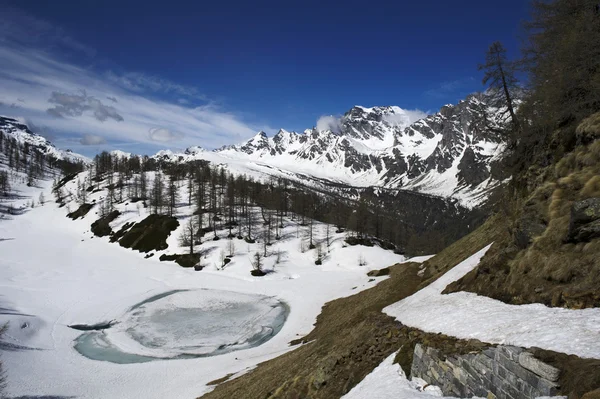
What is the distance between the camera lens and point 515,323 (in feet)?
33.1

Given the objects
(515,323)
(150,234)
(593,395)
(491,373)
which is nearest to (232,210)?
(150,234)

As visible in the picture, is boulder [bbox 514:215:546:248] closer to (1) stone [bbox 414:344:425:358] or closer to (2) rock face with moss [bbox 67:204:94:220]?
(1) stone [bbox 414:344:425:358]

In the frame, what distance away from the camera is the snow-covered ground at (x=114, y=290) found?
2975cm

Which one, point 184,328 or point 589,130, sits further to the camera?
point 184,328

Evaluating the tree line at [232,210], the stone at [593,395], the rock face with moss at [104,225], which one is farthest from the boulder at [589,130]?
the rock face with moss at [104,225]

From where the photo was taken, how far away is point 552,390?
684 cm

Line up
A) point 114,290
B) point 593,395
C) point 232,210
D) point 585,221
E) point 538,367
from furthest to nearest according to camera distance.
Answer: point 232,210, point 114,290, point 585,221, point 538,367, point 593,395

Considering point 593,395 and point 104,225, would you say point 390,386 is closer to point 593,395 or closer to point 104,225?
point 593,395

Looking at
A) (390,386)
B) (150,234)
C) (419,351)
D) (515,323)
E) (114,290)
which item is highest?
(515,323)

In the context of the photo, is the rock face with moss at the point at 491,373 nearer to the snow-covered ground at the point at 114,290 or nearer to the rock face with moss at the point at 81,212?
the snow-covered ground at the point at 114,290

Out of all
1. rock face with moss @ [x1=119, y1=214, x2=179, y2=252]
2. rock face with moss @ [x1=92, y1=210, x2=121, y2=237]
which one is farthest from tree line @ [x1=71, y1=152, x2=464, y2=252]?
rock face with moss @ [x1=92, y1=210, x2=121, y2=237]

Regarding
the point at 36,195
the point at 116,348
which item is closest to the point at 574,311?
the point at 116,348

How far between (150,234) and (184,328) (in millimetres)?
58854

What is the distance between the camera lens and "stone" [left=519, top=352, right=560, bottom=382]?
6.85m
